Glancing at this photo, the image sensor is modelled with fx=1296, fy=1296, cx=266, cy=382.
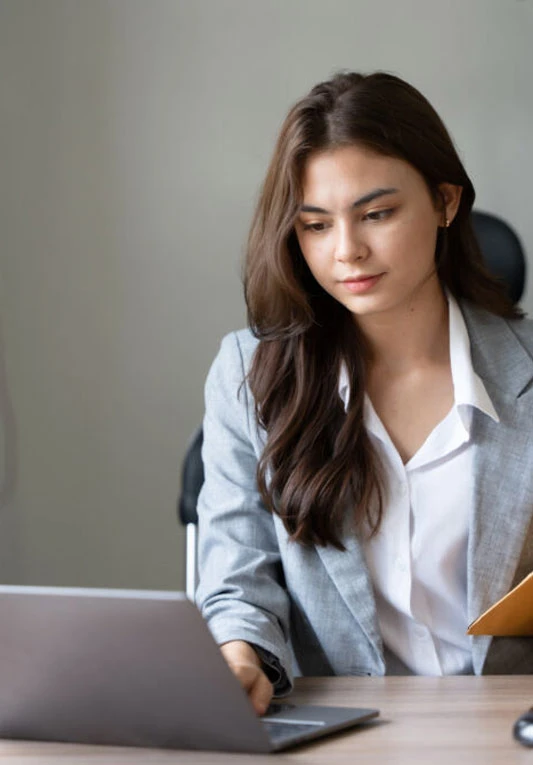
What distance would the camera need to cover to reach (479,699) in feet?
4.54

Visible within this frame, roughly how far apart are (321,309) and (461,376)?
24cm

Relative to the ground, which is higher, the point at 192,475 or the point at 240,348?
the point at 240,348

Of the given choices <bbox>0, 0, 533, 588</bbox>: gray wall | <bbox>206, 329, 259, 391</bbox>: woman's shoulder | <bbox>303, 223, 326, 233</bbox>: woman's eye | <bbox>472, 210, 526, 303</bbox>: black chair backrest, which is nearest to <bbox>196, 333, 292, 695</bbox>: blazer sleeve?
<bbox>206, 329, 259, 391</bbox>: woman's shoulder

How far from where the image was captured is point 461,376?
1.80 metres

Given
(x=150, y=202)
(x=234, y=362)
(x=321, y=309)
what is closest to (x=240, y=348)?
(x=234, y=362)

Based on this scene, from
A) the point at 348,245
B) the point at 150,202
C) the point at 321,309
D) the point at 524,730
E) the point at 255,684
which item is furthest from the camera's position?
the point at 150,202

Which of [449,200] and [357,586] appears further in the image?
[449,200]

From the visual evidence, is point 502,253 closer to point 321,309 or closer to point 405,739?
point 321,309

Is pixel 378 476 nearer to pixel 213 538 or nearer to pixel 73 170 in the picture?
pixel 213 538

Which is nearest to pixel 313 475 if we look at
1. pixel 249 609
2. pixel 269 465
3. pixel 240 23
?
pixel 269 465

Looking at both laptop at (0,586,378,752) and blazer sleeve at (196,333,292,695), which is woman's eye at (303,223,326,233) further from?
laptop at (0,586,378,752)

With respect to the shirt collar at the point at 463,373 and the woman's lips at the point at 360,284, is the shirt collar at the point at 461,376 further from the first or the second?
the woman's lips at the point at 360,284

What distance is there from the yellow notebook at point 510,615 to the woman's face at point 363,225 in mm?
457

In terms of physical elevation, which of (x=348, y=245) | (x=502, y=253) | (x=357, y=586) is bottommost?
(x=357, y=586)
